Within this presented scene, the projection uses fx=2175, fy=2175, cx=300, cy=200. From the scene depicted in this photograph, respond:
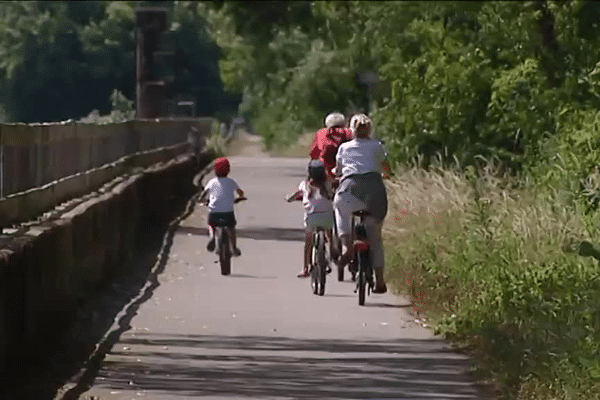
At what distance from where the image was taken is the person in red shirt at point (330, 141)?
21.3m

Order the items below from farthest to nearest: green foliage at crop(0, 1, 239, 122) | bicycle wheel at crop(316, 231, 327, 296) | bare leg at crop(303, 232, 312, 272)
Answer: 1. green foliage at crop(0, 1, 239, 122)
2. bare leg at crop(303, 232, 312, 272)
3. bicycle wheel at crop(316, 231, 327, 296)

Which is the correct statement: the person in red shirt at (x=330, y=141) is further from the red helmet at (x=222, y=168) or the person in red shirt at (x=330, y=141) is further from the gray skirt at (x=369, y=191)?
the red helmet at (x=222, y=168)

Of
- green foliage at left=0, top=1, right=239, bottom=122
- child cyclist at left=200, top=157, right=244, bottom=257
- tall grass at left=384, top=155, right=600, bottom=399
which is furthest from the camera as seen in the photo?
green foliage at left=0, top=1, right=239, bottom=122

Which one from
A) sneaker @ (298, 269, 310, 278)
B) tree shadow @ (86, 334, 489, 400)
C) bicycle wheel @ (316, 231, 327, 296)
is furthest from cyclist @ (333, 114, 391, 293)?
tree shadow @ (86, 334, 489, 400)

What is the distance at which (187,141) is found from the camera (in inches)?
2163

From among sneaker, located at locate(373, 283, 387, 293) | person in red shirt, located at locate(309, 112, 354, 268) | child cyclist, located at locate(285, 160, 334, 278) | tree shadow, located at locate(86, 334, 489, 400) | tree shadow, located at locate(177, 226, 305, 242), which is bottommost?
tree shadow, located at locate(177, 226, 305, 242)

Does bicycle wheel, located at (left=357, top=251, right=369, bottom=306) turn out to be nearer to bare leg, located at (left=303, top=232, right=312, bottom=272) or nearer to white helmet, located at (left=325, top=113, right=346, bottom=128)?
bare leg, located at (left=303, top=232, right=312, bottom=272)

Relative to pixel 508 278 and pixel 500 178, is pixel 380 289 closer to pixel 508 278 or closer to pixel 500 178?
pixel 508 278

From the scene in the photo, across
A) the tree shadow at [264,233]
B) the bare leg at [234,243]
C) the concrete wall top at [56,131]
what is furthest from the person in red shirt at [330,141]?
the tree shadow at [264,233]

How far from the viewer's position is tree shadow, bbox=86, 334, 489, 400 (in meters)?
13.4

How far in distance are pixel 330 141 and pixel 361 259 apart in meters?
2.36

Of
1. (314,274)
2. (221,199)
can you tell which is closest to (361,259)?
(314,274)

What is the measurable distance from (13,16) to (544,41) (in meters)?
15.2

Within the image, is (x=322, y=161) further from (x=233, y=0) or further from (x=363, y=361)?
(x=233, y=0)
